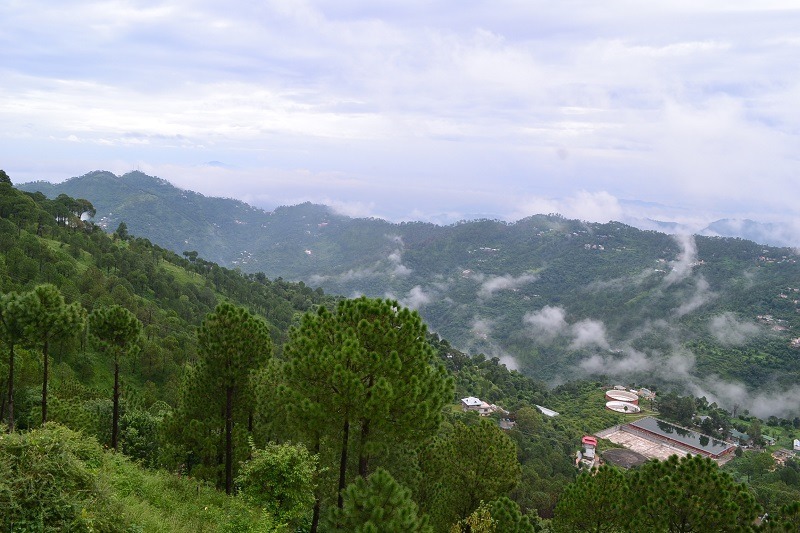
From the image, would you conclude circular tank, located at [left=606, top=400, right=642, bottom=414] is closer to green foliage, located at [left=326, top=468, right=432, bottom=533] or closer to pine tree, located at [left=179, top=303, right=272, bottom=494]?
pine tree, located at [left=179, top=303, right=272, bottom=494]

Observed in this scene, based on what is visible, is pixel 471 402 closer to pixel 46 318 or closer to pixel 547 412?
pixel 547 412

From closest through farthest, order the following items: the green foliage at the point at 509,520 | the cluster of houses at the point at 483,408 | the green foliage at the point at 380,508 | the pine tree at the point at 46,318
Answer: the green foliage at the point at 380,508 < the green foliage at the point at 509,520 < the pine tree at the point at 46,318 < the cluster of houses at the point at 483,408

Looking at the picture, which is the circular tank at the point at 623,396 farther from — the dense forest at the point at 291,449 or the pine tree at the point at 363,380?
the pine tree at the point at 363,380

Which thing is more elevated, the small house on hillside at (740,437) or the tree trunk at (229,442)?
the tree trunk at (229,442)

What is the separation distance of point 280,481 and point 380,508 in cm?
507

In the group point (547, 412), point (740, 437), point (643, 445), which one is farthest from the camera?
point (547, 412)

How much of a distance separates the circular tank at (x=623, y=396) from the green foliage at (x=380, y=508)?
115672 millimetres

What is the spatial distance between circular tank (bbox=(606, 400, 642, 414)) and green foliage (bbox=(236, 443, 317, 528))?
105472 millimetres

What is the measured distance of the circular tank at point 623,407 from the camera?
105050 millimetres

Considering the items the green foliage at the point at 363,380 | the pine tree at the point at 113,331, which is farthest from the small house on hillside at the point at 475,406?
the green foliage at the point at 363,380

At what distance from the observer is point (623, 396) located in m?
116

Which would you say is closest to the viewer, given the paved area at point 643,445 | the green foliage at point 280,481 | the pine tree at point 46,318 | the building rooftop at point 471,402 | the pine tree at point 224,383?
the green foliage at point 280,481

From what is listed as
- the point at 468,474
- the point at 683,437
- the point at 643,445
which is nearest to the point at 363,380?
the point at 468,474

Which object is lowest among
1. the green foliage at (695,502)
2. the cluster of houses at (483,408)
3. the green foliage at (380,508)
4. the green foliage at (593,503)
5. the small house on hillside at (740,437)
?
the small house on hillside at (740,437)
